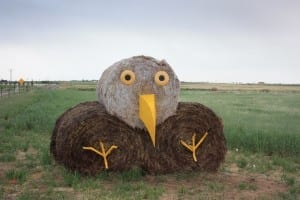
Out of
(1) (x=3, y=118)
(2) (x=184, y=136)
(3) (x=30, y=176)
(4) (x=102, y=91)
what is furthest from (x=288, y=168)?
(1) (x=3, y=118)

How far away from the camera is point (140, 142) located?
867cm

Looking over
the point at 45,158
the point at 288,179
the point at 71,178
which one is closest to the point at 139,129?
the point at 71,178

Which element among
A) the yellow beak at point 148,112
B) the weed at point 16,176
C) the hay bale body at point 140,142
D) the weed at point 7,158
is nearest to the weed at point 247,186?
the hay bale body at point 140,142

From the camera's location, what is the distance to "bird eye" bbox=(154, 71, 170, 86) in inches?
346

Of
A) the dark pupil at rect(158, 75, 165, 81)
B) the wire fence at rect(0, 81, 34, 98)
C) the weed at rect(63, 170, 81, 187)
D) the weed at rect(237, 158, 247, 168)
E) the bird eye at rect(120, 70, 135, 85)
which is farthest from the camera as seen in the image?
the wire fence at rect(0, 81, 34, 98)

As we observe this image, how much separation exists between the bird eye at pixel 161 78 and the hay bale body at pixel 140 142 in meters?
0.66

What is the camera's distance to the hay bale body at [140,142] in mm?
8516

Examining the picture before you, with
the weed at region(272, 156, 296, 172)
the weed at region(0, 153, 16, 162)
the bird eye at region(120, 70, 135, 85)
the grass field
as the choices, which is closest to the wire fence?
the weed at region(0, 153, 16, 162)

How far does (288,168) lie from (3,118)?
41.6ft

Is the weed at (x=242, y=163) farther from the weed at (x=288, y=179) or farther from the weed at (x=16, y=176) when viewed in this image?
the weed at (x=16, y=176)

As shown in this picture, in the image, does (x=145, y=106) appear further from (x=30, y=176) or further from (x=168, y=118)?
(x=30, y=176)

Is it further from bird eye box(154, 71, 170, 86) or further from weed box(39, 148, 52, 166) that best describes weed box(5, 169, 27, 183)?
bird eye box(154, 71, 170, 86)

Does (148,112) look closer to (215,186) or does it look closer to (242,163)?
(215,186)

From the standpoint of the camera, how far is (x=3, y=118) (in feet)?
62.1
